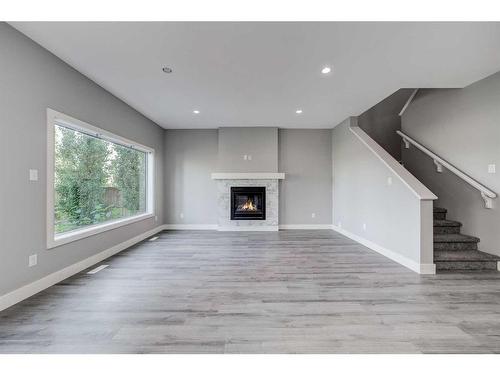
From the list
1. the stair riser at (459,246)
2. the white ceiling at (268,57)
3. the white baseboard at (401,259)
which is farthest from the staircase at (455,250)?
the white ceiling at (268,57)

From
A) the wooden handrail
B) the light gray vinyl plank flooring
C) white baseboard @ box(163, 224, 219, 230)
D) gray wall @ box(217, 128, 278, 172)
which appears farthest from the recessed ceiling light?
white baseboard @ box(163, 224, 219, 230)

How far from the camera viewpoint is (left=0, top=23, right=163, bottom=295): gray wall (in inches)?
87.7

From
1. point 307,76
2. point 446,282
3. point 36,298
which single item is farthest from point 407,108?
point 36,298

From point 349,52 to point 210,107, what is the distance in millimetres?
2691

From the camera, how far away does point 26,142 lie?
8.01 ft

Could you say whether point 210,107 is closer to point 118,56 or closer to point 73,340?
point 118,56

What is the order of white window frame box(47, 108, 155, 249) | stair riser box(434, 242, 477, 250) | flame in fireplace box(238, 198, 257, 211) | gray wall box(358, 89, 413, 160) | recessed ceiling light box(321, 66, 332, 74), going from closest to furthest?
white window frame box(47, 108, 155, 249)
recessed ceiling light box(321, 66, 332, 74)
stair riser box(434, 242, 477, 250)
gray wall box(358, 89, 413, 160)
flame in fireplace box(238, 198, 257, 211)

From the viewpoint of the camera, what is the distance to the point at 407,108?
5.17 metres

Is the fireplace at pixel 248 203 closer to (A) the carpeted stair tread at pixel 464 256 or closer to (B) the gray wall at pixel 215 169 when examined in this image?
→ (B) the gray wall at pixel 215 169

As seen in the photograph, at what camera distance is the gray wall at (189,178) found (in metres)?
6.43

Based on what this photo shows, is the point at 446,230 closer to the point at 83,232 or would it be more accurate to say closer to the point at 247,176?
the point at 247,176

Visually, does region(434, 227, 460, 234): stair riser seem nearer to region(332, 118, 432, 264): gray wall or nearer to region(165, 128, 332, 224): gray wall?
region(332, 118, 432, 264): gray wall

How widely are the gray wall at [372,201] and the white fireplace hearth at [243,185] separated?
5.04ft

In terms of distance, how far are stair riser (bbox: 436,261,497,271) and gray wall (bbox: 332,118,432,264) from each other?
1.09ft
